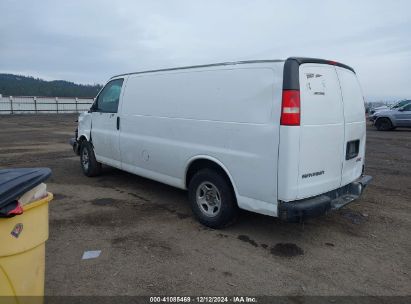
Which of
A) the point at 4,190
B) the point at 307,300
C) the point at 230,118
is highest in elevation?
the point at 230,118

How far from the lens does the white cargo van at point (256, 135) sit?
3.82 metres

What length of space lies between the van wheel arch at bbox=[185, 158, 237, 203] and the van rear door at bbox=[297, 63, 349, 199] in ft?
3.11

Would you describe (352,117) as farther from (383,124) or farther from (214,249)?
(383,124)

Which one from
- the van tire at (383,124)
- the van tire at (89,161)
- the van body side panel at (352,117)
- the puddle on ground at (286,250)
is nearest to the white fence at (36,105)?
the van tire at (383,124)

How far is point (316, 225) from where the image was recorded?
4941 millimetres

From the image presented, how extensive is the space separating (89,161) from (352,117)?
Result: 17.5 feet

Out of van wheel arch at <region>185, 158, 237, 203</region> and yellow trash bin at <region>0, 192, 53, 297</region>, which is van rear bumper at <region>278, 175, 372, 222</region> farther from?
yellow trash bin at <region>0, 192, 53, 297</region>

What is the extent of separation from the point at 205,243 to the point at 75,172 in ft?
16.4

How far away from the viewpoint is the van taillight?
3.72 meters

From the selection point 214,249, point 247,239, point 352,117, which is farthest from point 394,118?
point 214,249

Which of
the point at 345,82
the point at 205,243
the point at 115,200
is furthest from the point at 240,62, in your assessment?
the point at 115,200

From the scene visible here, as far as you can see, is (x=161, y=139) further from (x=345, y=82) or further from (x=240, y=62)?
(x=345, y=82)

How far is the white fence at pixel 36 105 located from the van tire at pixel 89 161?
30237 millimetres

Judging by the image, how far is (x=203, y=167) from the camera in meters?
4.86
